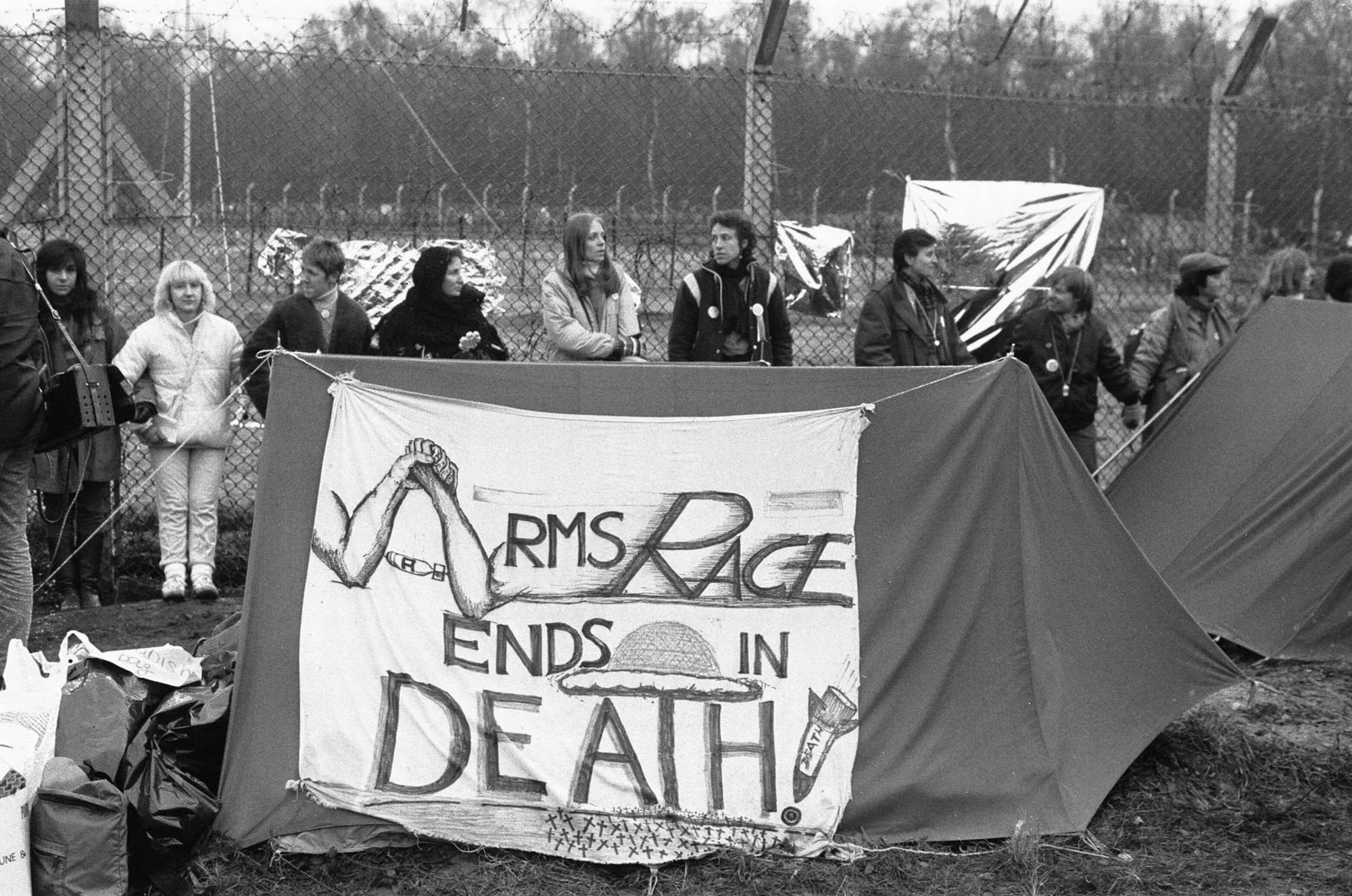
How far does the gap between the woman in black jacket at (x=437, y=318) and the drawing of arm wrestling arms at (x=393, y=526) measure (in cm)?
192

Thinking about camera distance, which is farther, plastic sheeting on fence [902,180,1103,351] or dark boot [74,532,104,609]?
plastic sheeting on fence [902,180,1103,351]

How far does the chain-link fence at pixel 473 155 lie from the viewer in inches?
250

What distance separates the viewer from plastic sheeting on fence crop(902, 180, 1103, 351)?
7.65 metres

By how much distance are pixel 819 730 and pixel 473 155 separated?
4009 mm

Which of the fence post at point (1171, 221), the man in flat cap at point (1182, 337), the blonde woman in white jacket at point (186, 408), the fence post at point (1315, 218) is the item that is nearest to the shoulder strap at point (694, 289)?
the blonde woman in white jacket at point (186, 408)

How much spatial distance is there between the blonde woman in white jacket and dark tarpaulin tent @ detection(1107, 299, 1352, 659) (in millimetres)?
3983

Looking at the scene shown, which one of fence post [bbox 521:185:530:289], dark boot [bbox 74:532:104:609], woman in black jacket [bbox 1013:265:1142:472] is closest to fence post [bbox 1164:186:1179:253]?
woman in black jacket [bbox 1013:265:1142:472]

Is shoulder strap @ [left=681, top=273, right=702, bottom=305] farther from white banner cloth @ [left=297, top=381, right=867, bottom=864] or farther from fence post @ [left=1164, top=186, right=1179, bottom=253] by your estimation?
fence post @ [left=1164, top=186, right=1179, bottom=253]

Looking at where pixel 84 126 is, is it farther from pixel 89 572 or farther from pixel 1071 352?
pixel 1071 352

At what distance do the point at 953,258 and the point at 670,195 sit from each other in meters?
1.54

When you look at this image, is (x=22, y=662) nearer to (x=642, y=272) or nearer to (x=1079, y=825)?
(x=1079, y=825)

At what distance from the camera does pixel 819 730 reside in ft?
13.6

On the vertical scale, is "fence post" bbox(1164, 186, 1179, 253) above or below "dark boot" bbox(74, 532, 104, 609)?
above

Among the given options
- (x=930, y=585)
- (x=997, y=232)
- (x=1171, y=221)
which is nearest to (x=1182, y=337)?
(x=997, y=232)
